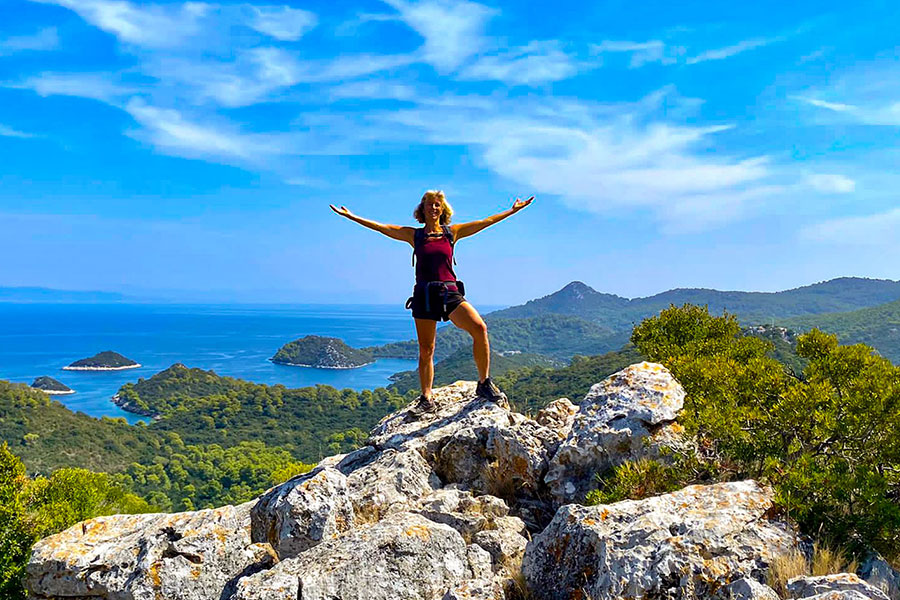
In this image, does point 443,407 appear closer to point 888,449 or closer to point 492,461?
point 492,461

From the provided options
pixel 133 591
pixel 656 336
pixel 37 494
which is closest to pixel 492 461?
pixel 133 591

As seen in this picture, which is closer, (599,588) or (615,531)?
(599,588)

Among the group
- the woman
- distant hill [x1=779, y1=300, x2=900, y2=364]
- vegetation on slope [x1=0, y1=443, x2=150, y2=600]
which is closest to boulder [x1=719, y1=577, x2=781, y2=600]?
the woman

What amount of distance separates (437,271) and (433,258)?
21 cm

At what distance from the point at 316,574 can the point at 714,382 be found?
5.69 metres

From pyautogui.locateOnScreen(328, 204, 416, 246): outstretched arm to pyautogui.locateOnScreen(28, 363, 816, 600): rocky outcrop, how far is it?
289cm

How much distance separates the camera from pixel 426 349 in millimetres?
8820

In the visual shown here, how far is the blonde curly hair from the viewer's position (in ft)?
27.5

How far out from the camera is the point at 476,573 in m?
5.50

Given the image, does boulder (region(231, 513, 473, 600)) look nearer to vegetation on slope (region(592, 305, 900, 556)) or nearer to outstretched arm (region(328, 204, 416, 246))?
vegetation on slope (region(592, 305, 900, 556))

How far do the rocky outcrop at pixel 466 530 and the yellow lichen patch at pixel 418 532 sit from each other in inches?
0.4

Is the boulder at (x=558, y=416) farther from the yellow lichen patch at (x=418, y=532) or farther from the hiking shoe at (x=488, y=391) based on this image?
the yellow lichen patch at (x=418, y=532)

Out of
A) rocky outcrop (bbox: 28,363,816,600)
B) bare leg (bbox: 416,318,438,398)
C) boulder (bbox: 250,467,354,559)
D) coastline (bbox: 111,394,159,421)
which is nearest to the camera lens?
rocky outcrop (bbox: 28,363,816,600)

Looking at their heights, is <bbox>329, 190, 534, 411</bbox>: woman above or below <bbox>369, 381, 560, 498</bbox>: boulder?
above
